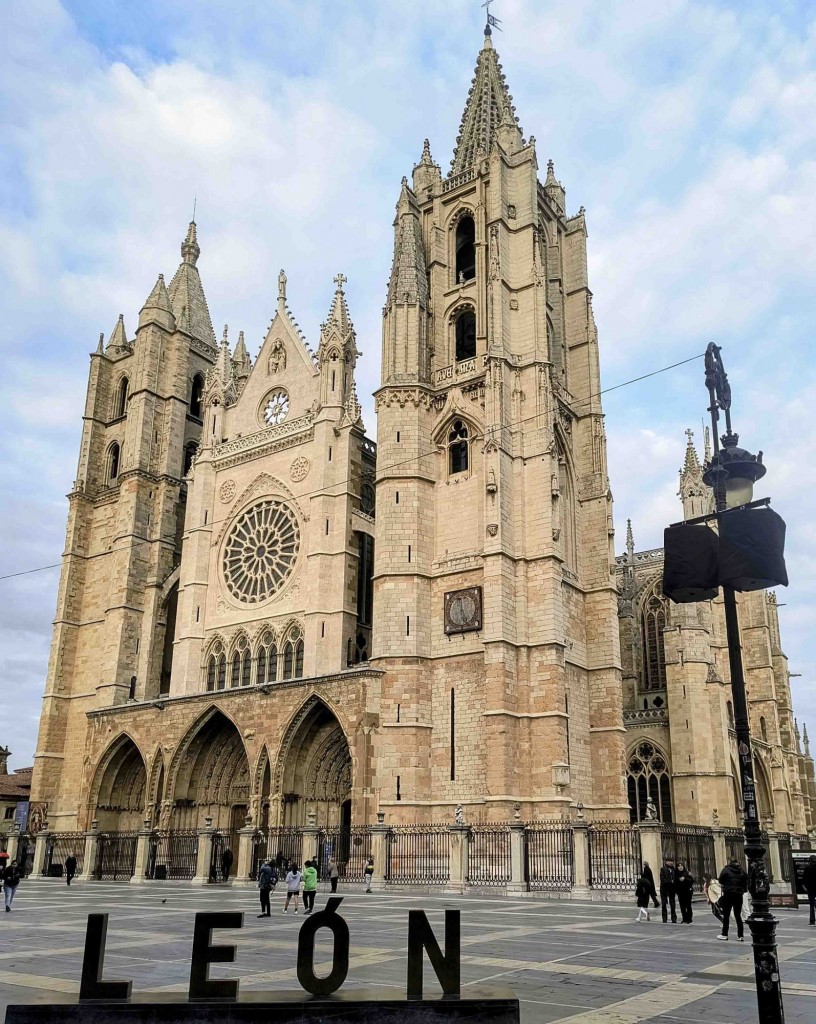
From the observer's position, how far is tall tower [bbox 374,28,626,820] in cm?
2859

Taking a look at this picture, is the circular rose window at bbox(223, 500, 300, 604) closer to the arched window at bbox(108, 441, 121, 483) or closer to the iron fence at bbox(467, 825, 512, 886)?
the arched window at bbox(108, 441, 121, 483)

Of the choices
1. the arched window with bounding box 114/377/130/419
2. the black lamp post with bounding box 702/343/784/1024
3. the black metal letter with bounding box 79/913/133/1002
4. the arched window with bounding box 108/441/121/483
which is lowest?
the black metal letter with bounding box 79/913/133/1002

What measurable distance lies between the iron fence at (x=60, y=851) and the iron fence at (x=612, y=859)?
19.4 m

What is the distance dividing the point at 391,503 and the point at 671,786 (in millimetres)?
17515

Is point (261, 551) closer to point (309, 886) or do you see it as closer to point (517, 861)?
point (517, 861)

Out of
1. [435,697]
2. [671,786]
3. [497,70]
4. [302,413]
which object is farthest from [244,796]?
[497,70]

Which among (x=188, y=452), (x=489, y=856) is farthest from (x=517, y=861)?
(x=188, y=452)

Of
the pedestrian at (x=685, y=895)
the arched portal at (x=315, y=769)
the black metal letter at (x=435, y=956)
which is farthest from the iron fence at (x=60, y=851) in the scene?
the black metal letter at (x=435, y=956)

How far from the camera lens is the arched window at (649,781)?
Answer: 128 feet

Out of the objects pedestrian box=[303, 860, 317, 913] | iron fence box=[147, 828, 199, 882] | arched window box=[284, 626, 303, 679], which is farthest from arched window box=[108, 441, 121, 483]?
pedestrian box=[303, 860, 317, 913]

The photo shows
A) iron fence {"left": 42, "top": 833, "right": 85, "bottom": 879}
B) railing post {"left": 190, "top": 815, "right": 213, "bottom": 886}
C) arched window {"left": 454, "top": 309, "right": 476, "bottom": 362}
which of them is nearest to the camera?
railing post {"left": 190, "top": 815, "right": 213, "bottom": 886}

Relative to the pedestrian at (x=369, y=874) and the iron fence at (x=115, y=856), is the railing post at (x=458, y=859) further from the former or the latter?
the iron fence at (x=115, y=856)

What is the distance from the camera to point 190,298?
48.5 m

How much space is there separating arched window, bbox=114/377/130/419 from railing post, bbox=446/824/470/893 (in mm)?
30390
